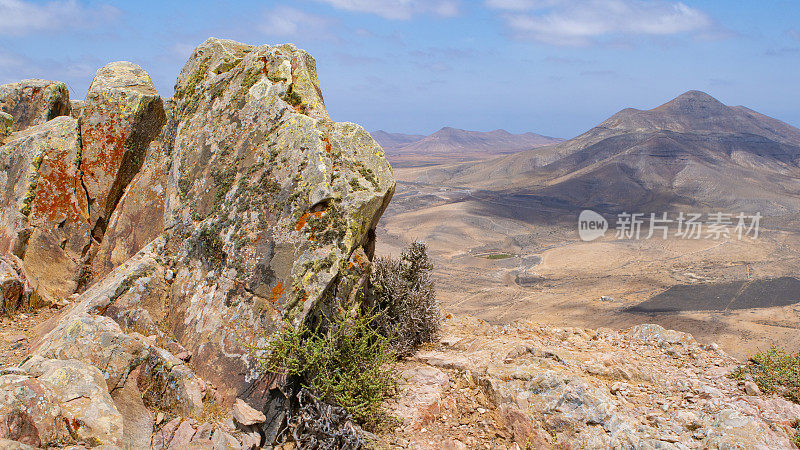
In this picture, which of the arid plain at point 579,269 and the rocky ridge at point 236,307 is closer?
the rocky ridge at point 236,307

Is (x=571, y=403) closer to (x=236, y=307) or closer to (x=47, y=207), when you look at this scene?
(x=236, y=307)

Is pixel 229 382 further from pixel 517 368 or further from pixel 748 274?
pixel 748 274

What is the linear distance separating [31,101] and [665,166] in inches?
3066

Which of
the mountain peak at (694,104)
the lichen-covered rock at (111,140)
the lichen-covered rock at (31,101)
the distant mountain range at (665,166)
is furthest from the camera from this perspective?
the mountain peak at (694,104)

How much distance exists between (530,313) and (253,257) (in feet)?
68.7

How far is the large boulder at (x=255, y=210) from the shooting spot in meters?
4.86

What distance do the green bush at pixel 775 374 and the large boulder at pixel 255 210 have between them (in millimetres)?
5209

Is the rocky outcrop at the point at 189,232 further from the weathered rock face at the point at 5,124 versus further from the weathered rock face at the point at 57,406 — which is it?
the weathered rock face at the point at 5,124

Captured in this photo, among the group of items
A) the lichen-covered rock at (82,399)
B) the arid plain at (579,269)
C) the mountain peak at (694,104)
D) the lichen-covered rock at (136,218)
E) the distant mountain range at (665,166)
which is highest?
the mountain peak at (694,104)

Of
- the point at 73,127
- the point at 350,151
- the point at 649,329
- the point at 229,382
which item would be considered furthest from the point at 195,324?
the point at 649,329

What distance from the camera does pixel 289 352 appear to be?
14.8ft

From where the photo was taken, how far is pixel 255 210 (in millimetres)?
5430

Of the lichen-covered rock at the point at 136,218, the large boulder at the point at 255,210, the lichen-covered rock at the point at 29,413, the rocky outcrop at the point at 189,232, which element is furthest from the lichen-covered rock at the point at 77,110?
the lichen-covered rock at the point at 29,413

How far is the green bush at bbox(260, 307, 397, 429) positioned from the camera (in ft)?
14.5
